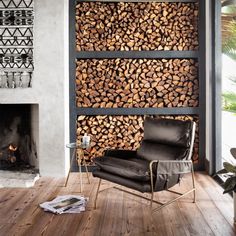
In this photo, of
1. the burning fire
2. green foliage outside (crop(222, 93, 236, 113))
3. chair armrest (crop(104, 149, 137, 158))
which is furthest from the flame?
green foliage outside (crop(222, 93, 236, 113))

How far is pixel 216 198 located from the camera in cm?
381

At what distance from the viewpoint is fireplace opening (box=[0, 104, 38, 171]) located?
5.07 m

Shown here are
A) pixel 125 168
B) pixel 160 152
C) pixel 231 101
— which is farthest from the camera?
pixel 160 152

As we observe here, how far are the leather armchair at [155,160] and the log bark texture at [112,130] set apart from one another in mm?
1041

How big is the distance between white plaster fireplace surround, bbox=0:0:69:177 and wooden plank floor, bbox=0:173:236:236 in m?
0.72

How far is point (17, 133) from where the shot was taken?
16.7 feet

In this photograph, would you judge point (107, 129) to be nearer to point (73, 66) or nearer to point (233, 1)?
point (73, 66)

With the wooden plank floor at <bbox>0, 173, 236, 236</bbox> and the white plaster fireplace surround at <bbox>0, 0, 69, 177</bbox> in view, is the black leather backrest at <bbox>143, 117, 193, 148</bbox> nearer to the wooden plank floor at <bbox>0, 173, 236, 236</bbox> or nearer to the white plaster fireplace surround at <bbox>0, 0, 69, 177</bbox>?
the wooden plank floor at <bbox>0, 173, 236, 236</bbox>

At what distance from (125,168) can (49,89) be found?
1889 millimetres

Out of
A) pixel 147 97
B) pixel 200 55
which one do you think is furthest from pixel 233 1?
pixel 147 97

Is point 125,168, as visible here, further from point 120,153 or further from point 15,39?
point 15,39

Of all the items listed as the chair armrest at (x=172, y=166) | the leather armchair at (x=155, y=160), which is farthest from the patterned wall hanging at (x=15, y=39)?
the chair armrest at (x=172, y=166)

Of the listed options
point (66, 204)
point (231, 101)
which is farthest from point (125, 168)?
point (231, 101)

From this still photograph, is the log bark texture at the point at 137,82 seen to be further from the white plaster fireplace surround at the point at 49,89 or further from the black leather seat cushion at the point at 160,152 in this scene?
the black leather seat cushion at the point at 160,152
